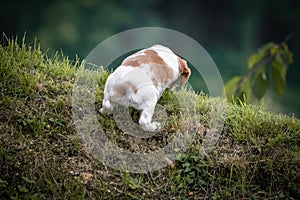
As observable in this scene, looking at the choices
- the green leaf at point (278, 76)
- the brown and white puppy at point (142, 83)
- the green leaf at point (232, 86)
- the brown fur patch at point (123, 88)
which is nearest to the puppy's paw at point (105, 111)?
the brown and white puppy at point (142, 83)

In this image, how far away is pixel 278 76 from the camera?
1.27 metres

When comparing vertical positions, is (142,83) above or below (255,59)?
above

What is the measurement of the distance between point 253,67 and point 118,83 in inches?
61.3

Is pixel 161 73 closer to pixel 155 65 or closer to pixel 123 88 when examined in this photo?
pixel 155 65

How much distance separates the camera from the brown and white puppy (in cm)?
278

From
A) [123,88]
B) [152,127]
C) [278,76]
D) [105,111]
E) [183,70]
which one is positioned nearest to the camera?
[278,76]

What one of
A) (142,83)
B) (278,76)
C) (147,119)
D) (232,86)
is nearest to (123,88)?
(142,83)

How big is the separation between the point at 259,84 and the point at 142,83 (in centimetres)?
150

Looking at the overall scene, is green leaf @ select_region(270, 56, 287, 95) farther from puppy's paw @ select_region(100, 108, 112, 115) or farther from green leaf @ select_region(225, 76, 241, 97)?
puppy's paw @ select_region(100, 108, 112, 115)

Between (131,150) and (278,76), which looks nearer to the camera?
(278,76)

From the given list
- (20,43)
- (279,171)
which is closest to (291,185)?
(279,171)

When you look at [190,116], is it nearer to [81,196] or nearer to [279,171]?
[279,171]

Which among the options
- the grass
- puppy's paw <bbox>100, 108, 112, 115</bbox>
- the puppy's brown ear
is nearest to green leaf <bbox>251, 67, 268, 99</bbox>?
the grass

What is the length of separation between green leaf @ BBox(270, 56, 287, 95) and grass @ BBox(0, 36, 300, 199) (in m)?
1.53
